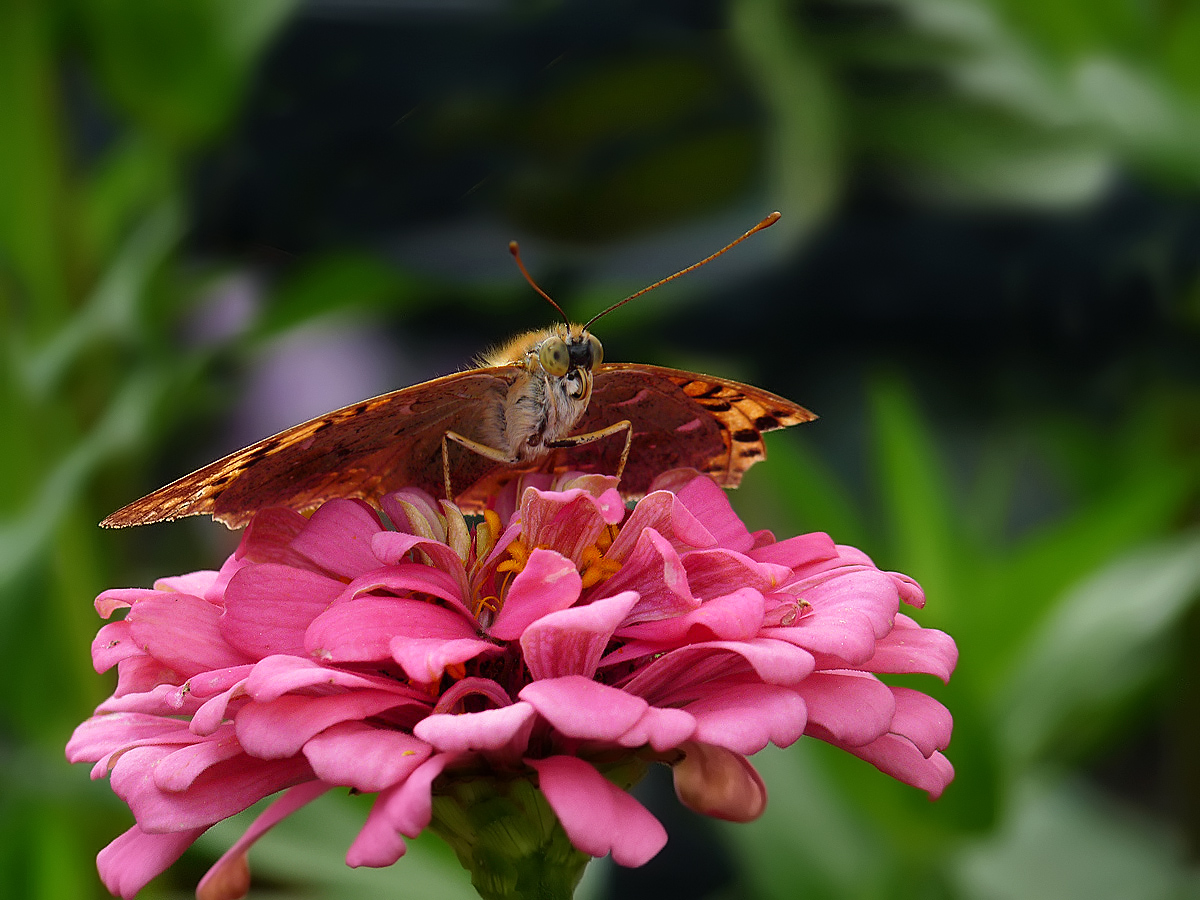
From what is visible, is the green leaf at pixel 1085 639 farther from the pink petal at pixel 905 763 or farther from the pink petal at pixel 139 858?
the pink petal at pixel 139 858

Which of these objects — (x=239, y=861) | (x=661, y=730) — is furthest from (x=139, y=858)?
(x=661, y=730)

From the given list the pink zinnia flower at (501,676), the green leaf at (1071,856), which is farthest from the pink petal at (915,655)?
the green leaf at (1071,856)

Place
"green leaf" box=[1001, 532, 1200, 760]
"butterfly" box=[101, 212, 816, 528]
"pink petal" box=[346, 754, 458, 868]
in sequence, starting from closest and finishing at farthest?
"pink petal" box=[346, 754, 458, 868] < "butterfly" box=[101, 212, 816, 528] < "green leaf" box=[1001, 532, 1200, 760]

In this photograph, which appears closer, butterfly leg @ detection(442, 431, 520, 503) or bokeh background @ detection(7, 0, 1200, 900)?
butterfly leg @ detection(442, 431, 520, 503)

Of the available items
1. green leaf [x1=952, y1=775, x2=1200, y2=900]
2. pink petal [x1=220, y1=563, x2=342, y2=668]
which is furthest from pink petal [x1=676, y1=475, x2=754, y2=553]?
green leaf [x1=952, y1=775, x2=1200, y2=900]

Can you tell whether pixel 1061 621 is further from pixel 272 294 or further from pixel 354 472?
pixel 272 294

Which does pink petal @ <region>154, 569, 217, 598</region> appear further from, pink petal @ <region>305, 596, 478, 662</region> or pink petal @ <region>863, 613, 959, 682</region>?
pink petal @ <region>863, 613, 959, 682</region>

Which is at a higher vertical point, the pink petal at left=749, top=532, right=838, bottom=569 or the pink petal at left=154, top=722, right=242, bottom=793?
the pink petal at left=154, top=722, right=242, bottom=793
